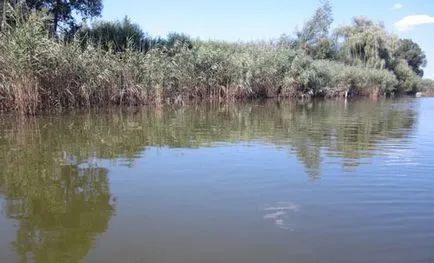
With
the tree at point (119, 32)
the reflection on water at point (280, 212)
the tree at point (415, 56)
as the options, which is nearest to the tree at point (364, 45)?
the tree at point (119, 32)

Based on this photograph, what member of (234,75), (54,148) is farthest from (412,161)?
(234,75)

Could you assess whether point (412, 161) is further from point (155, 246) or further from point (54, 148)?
point (54, 148)

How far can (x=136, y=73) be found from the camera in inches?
741

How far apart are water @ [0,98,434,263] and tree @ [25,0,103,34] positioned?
17603mm

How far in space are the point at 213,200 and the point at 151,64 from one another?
50.0ft

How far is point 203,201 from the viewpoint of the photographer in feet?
15.5

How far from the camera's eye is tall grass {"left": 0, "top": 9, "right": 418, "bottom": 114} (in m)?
13.4

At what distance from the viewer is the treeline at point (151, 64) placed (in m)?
13.6

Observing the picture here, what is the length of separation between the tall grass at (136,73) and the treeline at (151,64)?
3cm

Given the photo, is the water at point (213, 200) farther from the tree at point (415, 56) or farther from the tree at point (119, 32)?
the tree at point (415, 56)

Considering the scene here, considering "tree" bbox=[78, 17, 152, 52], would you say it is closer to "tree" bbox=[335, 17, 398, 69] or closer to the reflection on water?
the reflection on water

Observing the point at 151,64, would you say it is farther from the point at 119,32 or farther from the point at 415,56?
the point at 415,56

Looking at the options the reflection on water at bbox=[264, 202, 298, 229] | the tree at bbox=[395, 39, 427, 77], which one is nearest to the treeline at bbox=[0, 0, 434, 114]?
the reflection on water at bbox=[264, 202, 298, 229]

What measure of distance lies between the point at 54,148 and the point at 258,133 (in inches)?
178
